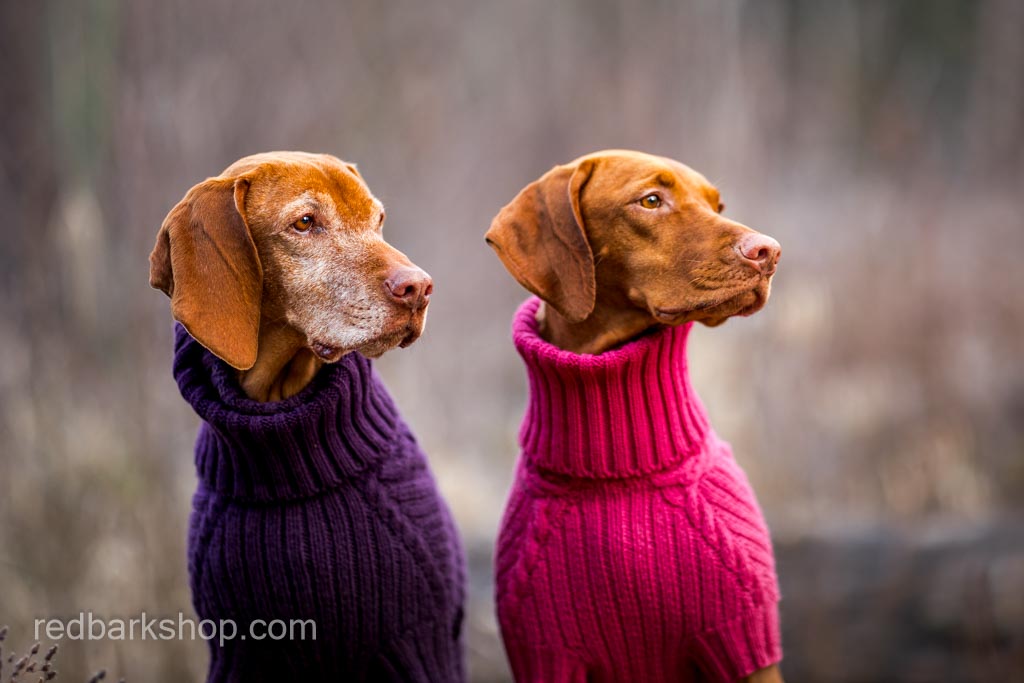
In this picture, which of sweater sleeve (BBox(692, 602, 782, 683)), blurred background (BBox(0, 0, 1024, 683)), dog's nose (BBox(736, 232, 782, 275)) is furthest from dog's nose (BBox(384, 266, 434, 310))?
blurred background (BBox(0, 0, 1024, 683))

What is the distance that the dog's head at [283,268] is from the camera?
251 centimetres

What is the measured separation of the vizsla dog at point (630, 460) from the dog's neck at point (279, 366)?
1.75ft

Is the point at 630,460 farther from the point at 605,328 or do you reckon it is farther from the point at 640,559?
the point at 605,328

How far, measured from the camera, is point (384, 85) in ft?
17.7

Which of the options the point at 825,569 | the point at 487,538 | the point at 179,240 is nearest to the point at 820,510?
the point at 825,569

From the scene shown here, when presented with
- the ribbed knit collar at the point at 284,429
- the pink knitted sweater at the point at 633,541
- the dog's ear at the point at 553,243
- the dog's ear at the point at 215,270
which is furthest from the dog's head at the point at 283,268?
the pink knitted sweater at the point at 633,541

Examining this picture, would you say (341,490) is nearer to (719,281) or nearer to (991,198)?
(719,281)

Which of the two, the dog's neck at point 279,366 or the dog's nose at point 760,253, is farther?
the dog's neck at point 279,366

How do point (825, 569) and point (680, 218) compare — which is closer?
point (680, 218)

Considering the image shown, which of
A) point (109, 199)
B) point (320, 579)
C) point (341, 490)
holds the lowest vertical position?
point (320, 579)

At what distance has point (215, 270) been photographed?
8.27ft

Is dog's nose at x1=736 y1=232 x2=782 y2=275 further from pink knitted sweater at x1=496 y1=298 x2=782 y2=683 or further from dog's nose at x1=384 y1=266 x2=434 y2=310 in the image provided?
dog's nose at x1=384 y1=266 x2=434 y2=310

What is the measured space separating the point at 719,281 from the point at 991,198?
3669 millimetres

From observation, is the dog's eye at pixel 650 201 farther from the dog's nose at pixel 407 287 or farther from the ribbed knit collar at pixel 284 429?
the ribbed knit collar at pixel 284 429
